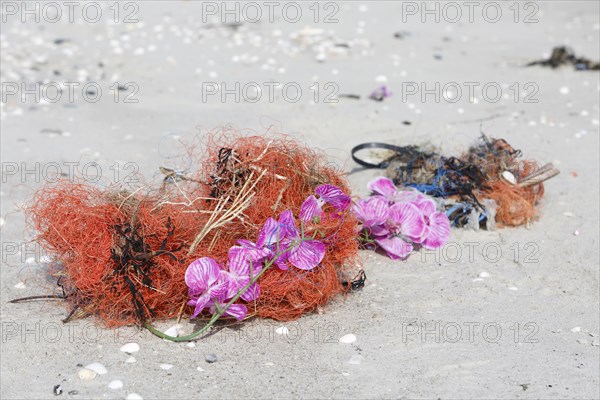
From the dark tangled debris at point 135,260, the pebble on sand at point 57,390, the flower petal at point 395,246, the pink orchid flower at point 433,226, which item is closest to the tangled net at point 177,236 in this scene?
the dark tangled debris at point 135,260

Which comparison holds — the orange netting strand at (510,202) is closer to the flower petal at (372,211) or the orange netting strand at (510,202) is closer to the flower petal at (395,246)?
the flower petal at (395,246)

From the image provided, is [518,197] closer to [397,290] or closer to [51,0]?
[397,290]

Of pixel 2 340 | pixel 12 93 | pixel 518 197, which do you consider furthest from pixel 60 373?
pixel 12 93

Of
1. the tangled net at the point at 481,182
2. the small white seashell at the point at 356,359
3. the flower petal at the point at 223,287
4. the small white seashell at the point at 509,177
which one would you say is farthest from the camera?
the small white seashell at the point at 509,177

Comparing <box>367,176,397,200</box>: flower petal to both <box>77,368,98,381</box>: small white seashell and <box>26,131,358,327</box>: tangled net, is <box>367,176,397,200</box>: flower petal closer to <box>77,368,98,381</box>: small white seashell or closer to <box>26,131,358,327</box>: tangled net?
<box>26,131,358,327</box>: tangled net

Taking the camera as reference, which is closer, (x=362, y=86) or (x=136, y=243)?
(x=136, y=243)

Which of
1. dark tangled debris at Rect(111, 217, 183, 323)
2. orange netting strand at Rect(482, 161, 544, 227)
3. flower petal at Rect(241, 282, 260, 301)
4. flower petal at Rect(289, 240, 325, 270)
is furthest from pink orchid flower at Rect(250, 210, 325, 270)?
orange netting strand at Rect(482, 161, 544, 227)

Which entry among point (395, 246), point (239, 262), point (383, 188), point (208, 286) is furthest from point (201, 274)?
point (383, 188)
